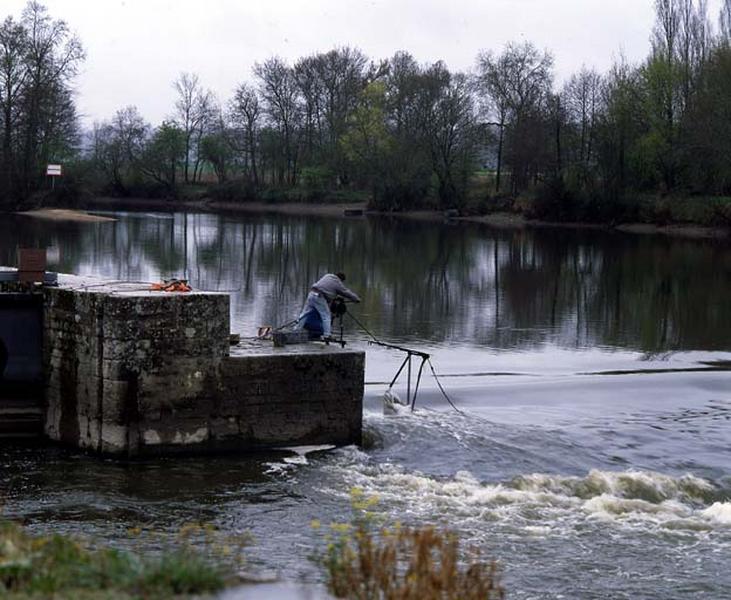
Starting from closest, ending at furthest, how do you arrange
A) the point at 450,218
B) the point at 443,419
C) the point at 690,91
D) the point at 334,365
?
the point at 334,365
the point at 443,419
the point at 690,91
the point at 450,218

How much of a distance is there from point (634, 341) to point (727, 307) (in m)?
8.01

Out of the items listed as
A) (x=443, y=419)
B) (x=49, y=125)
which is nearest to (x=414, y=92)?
(x=49, y=125)

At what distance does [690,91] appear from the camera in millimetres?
72562

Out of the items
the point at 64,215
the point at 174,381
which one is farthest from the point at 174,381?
the point at 64,215

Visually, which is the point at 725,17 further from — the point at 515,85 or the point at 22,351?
the point at 22,351

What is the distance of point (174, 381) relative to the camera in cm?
1540

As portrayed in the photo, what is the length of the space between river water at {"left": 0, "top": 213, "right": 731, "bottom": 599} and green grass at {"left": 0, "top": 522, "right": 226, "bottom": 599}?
10.5 feet

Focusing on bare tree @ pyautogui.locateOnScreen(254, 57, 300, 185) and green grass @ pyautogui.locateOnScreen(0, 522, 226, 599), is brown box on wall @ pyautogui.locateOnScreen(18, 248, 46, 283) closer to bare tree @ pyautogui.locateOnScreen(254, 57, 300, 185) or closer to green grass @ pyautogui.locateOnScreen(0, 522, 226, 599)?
green grass @ pyautogui.locateOnScreen(0, 522, 226, 599)

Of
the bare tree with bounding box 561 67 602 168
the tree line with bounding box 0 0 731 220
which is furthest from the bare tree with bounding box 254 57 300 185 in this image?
the bare tree with bounding box 561 67 602 168

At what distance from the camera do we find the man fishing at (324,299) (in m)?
18.5

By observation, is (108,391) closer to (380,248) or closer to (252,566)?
(252,566)

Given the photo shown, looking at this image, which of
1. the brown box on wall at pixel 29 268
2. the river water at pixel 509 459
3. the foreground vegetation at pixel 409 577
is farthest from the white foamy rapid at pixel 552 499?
the foreground vegetation at pixel 409 577

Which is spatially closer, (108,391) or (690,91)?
(108,391)

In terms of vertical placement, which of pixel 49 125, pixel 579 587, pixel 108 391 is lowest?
pixel 579 587
